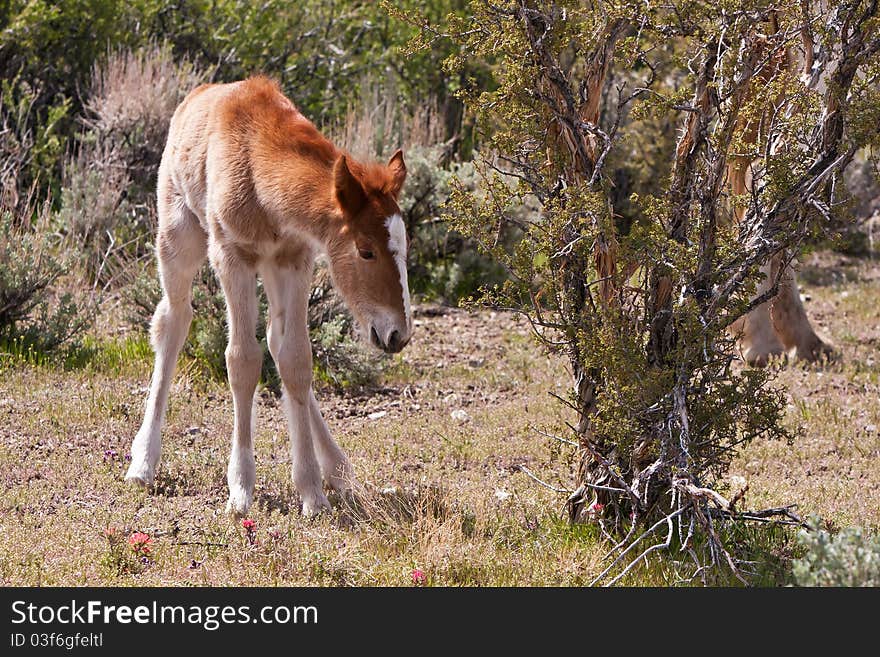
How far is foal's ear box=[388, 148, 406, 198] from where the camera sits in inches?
223

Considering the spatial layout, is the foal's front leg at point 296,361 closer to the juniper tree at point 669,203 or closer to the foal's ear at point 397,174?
the foal's ear at point 397,174

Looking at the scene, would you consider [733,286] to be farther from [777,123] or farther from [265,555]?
[265,555]

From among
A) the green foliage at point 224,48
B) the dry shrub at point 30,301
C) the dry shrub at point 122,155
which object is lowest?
the dry shrub at point 30,301

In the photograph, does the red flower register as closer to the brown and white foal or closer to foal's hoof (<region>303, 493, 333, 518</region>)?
the brown and white foal

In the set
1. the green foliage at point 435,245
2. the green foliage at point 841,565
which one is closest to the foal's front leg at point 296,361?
the green foliage at point 841,565

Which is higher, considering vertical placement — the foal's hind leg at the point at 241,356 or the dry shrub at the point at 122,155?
the dry shrub at the point at 122,155

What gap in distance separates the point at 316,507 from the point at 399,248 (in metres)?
1.41

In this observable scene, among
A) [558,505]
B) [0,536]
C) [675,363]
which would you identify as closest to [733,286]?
[675,363]

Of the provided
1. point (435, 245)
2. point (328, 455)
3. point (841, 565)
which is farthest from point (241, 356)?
point (435, 245)

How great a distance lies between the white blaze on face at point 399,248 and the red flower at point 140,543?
1.49m

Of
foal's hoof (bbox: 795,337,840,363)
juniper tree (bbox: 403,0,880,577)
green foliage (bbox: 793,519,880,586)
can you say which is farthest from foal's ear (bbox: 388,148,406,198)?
foal's hoof (bbox: 795,337,840,363)

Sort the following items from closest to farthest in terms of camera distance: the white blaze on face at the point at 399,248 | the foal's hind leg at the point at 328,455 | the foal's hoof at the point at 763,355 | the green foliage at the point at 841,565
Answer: the green foliage at the point at 841,565 → the white blaze on face at the point at 399,248 → the foal's hind leg at the point at 328,455 → the foal's hoof at the point at 763,355

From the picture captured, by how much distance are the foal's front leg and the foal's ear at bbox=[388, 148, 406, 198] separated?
31.1 inches

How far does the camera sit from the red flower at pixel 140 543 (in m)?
4.99
